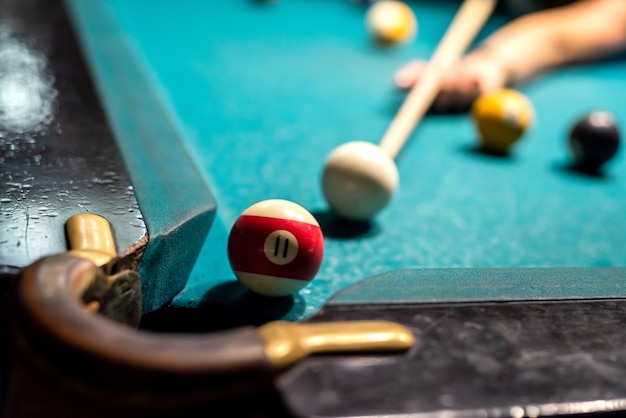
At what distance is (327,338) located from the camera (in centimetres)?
68

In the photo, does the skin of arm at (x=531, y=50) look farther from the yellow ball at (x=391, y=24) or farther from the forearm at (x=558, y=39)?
the yellow ball at (x=391, y=24)

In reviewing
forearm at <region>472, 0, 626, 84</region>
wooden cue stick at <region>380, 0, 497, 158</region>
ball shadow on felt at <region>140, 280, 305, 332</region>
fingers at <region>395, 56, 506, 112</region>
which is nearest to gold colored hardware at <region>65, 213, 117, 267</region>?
ball shadow on felt at <region>140, 280, 305, 332</region>

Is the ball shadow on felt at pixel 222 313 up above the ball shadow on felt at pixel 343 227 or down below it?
below

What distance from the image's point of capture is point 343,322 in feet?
2.40

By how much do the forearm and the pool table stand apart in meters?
0.07

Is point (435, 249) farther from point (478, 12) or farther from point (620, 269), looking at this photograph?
point (478, 12)

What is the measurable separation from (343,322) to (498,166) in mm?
1216

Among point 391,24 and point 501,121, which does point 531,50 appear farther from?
point 501,121

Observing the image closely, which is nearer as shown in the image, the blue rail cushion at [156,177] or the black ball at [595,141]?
the blue rail cushion at [156,177]

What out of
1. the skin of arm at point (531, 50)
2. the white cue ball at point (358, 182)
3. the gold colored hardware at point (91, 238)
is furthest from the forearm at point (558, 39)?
the gold colored hardware at point (91, 238)

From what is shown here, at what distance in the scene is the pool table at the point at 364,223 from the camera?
0.70 meters

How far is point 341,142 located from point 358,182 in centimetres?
52

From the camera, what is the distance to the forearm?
100 inches

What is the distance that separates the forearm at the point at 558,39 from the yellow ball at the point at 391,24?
360mm
